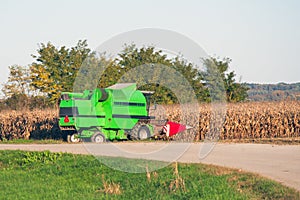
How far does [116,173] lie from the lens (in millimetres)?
12891

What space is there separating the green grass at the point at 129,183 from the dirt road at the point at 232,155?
30.8 inches

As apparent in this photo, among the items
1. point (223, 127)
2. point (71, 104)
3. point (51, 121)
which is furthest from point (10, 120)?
point (223, 127)

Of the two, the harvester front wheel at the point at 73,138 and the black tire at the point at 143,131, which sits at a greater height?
the black tire at the point at 143,131

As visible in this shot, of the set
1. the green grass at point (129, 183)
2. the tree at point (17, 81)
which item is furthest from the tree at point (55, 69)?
the green grass at point (129, 183)

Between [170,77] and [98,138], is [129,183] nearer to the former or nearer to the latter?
[170,77]

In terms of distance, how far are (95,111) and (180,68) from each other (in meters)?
4.13

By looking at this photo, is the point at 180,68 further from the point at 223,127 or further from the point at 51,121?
the point at 51,121

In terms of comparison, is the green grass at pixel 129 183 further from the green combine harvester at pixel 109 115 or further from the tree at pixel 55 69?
the tree at pixel 55 69

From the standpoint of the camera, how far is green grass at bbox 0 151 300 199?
9680mm

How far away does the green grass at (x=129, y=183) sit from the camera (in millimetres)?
9680

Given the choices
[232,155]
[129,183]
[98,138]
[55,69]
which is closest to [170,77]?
[232,155]

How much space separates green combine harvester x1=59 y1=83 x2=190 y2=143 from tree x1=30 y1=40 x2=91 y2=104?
2017 cm

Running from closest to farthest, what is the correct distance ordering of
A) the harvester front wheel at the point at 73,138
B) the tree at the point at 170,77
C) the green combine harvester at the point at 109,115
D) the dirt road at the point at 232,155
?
the dirt road at the point at 232,155
the tree at the point at 170,77
the green combine harvester at the point at 109,115
the harvester front wheel at the point at 73,138

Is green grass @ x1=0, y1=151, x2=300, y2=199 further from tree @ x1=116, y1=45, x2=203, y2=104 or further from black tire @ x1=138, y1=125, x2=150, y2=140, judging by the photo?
black tire @ x1=138, y1=125, x2=150, y2=140
